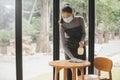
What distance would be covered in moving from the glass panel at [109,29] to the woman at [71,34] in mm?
748

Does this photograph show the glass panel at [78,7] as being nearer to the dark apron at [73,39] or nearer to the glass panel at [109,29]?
the glass panel at [109,29]

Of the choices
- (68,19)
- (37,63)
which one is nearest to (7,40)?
(37,63)

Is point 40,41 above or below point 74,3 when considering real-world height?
below

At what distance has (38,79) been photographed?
3744 millimetres

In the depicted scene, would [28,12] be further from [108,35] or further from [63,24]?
[108,35]

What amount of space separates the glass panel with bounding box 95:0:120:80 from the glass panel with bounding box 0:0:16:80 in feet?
5.12

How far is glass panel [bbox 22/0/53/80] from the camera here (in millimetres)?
3553

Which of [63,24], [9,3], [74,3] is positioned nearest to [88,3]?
[74,3]

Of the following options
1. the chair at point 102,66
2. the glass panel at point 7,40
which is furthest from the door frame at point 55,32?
the chair at point 102,66

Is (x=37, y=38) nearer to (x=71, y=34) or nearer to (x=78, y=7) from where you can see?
(x=71, y=34)

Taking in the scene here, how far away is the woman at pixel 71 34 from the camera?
346cm

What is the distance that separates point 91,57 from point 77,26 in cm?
89

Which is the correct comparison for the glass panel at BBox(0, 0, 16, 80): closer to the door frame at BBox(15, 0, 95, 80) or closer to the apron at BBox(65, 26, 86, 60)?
the door frame at BBox(15, 0, 95, 80)

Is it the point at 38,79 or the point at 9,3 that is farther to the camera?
the point at 38,79
